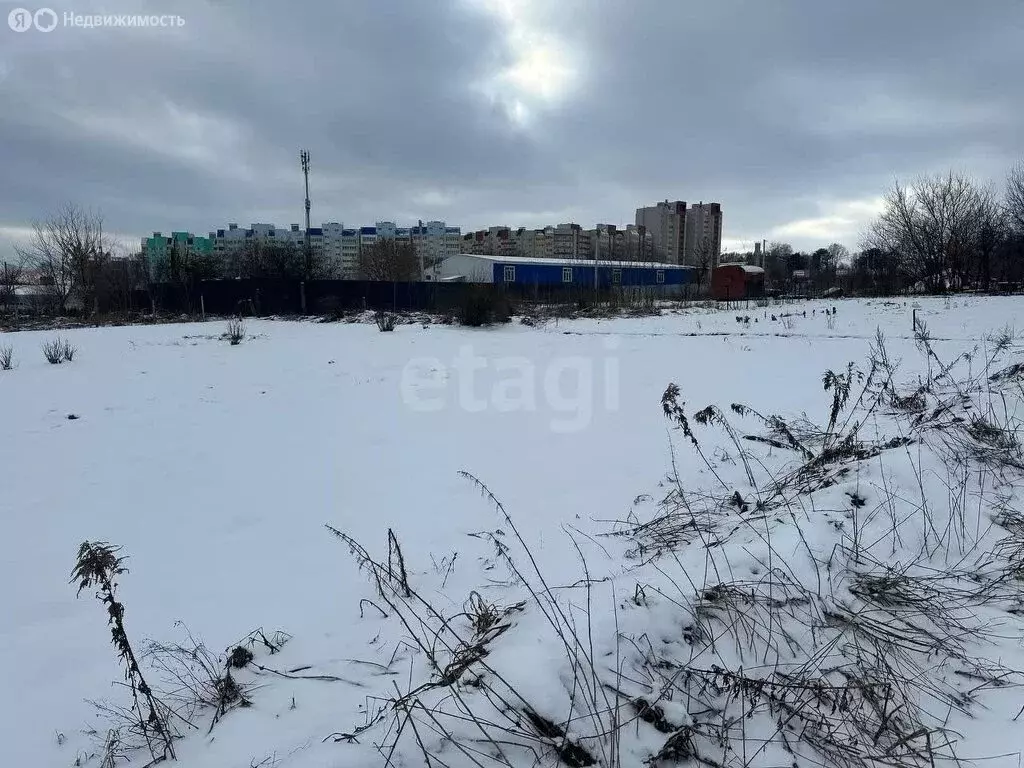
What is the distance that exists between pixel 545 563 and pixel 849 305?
18062 mm

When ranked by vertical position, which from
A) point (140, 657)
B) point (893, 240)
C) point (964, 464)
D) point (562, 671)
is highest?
point (893, 240)

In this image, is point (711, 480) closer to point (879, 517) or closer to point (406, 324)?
point (879, 517)

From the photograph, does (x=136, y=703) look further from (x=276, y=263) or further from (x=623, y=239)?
(x=623, y=239)

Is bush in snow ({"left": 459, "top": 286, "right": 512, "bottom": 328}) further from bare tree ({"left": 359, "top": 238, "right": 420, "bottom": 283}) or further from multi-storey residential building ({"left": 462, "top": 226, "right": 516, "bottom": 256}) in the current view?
multi-storey residential building ({"left": 462, "top": 226, "right": 516, "bottom": 256})

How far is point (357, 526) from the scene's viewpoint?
337 cm

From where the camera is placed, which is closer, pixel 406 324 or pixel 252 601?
pixel 252 601

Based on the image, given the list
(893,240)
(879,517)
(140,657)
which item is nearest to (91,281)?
(140,657)

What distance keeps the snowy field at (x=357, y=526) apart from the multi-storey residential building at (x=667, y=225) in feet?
216

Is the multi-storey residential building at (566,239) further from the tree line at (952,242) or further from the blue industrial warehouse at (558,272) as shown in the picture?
the tree line at (952,242)

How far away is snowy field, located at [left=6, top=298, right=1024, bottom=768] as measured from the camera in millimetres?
1691

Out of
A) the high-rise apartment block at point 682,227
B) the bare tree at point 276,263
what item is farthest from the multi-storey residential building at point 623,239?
the bare tree at point 276,263

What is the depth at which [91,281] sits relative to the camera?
1018 inches

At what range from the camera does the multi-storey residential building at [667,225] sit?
70.1 m

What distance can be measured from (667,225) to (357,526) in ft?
242
